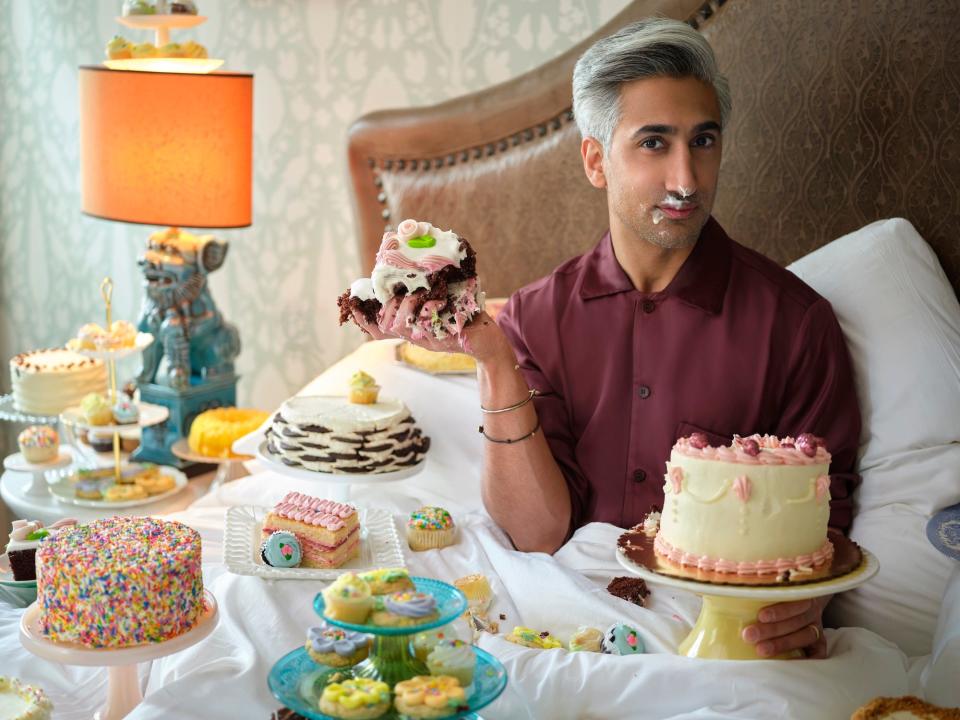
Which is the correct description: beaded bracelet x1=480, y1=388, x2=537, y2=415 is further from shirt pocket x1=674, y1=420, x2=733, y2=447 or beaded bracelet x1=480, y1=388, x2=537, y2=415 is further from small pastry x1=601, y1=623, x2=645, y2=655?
small pastry x1=601, y1=623, x2=645, y2=655

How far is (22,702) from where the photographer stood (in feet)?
4.65

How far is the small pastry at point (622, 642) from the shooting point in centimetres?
156

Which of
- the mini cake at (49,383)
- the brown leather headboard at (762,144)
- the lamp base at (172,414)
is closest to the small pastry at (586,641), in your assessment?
the brown leather headboard at (762,144)

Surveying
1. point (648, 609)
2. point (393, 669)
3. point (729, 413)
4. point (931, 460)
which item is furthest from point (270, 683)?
point (931, 460)

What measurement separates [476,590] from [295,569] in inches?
11.4

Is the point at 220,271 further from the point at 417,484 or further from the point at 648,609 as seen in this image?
the point at 648,609

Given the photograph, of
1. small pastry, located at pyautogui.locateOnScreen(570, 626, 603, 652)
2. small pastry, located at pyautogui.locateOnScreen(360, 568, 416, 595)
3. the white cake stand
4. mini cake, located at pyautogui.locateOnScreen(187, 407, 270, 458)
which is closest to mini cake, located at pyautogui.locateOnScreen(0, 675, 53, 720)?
the white cake stand

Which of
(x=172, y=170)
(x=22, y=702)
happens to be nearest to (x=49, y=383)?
(x=172, y=170)

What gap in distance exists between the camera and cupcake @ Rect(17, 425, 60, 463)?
2.84 meters

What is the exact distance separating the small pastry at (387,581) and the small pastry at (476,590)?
0.51 meters

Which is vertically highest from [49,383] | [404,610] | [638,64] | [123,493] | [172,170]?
[638,64]

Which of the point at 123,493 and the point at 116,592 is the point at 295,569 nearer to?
the point at 116,592

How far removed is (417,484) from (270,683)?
120cm

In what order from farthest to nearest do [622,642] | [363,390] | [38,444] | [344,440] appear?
[38,444] → [363,390] → [344,440] → [622,642]
